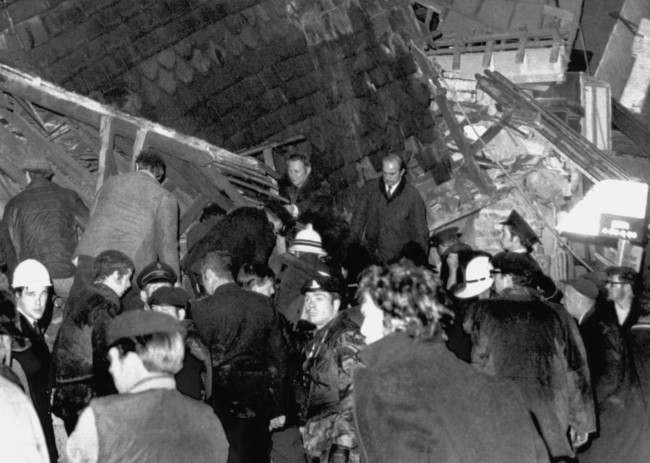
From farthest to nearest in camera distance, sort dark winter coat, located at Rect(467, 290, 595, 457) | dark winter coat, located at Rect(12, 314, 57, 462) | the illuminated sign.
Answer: the illuminated sign
dark winter coat, located at Rect(12, 314, 57, 462)
dark winter coat, located at Rect(467, 290, 595, 457)

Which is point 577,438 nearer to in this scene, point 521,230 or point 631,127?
point 521,230

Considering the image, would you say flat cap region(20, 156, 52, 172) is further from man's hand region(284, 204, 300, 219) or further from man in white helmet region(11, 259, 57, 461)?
man's hand region(284, 204, 300, 219)

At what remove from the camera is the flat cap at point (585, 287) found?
8.27 meters

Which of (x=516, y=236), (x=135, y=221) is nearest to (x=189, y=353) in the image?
(x=135, y=221)

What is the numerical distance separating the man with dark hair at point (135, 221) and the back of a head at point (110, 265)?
0.74m

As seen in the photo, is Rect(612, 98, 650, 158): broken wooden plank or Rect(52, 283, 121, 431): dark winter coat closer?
Rect(52, 283, 121, 431): dark winter coat

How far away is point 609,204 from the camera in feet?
37.3

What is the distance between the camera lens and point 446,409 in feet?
16.7

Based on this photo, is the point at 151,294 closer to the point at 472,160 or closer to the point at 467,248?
→ the point at 467,248

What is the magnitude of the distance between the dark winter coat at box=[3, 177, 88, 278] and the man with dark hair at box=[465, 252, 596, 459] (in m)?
3.36

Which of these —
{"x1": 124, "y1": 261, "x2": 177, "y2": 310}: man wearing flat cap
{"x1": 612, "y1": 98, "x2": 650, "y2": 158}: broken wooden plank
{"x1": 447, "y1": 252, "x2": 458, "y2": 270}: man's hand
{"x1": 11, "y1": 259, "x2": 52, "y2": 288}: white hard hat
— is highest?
{"x1": 11, "y1": 259, "x2": 52, "y2": 288}: white hard hat

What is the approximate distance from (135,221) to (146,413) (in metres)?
3.99

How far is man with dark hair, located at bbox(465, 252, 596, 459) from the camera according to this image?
7.10 m

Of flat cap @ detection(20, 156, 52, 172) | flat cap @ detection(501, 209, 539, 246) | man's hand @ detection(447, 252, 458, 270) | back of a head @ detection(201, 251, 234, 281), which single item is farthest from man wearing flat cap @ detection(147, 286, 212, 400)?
man's hand @ detection(447, 252, 458, 270)
